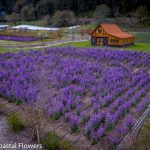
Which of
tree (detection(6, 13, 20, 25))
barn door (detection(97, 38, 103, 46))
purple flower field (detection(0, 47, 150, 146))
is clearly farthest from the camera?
tree (detection(6, 13, 20, 25))

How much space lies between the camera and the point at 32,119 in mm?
14180

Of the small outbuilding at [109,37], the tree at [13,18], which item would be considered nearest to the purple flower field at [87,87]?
the small outbuilding at [109,37]

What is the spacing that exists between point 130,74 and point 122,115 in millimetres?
8817

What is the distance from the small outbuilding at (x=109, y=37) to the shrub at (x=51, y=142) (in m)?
27.8

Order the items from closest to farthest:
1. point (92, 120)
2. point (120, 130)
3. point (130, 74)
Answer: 1. point (120, 130)
2. point (92, 120)
3. point (130, 74)

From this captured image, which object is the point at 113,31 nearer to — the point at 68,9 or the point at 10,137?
the point at 10,137

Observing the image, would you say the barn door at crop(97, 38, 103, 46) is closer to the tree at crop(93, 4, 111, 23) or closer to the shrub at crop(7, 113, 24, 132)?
the shrub at crop(7, 113, 24, 132)

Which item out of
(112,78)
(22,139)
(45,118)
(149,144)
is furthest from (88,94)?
(149,144)

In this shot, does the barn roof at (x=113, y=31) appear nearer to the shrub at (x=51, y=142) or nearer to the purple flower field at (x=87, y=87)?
the purple flower field at (x=87, y=87)

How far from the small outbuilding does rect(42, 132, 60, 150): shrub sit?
91.1 ft

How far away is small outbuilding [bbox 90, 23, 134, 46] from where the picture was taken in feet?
129

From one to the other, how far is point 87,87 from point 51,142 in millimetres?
9274

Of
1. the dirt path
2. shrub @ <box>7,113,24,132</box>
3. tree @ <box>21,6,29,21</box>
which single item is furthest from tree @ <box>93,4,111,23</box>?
the dirt path

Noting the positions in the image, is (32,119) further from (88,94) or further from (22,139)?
(88,94)
